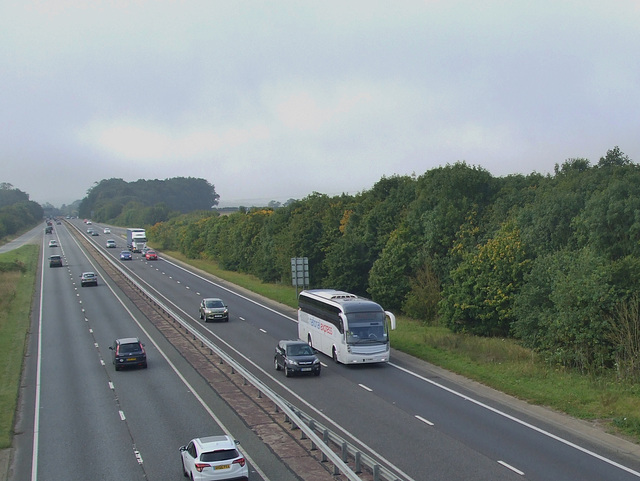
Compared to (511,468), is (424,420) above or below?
below

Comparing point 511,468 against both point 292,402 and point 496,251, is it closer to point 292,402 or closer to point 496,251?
point 292,402

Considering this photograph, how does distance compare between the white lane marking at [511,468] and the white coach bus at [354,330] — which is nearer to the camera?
the white lane marking at [511,468]

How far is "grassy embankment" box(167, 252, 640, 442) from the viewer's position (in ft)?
76.1

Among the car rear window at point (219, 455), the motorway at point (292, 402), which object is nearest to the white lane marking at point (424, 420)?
the motorway at point (292, 402)

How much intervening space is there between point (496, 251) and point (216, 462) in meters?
32.1

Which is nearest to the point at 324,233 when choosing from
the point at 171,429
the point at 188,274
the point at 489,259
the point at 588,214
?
the point at 188,274

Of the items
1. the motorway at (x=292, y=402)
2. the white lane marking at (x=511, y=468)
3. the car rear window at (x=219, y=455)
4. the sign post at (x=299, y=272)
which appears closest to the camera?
the car rear window at (x=219, y=455)

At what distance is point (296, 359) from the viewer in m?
29.9

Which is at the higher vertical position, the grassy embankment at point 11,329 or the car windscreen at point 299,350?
the car windscreen at point 299,350

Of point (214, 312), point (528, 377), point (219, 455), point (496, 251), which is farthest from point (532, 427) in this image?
point (214, 312)

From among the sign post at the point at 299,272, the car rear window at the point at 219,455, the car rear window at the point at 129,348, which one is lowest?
the car rear window at the point at 129,348

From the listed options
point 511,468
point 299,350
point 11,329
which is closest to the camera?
point 511,468

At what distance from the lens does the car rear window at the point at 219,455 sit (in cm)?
1577

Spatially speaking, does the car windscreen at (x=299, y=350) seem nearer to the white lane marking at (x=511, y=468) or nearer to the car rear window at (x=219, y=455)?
the white lane marking at (x=511, y=468)
